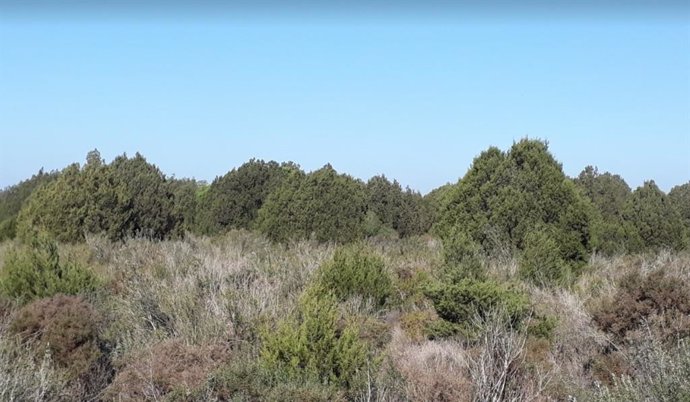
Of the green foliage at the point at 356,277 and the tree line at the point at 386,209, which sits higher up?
the tree line at the point at 386,209

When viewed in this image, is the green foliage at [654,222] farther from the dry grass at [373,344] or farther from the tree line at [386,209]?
the dry grass at [373,344]

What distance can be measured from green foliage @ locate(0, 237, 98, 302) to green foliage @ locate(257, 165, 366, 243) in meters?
9.89

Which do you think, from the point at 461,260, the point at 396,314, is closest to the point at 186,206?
the point at 396,314

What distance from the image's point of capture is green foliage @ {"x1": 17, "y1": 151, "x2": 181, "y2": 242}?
21594 mm

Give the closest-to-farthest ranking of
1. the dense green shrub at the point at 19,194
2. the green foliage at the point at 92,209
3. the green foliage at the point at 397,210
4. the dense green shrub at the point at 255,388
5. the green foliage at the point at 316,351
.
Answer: the dense green shrub at the point at 255,388 → the green foliage at the point at 316,351 → the green foliage at the point at 92,209 → the green foliage at the point at 397,210 → the dense green shrub at the point at 19,194

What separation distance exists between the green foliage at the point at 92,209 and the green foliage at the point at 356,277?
12.0m

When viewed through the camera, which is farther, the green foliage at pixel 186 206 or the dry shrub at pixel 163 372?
the green foliage at pixel 186 206

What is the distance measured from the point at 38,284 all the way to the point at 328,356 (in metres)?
6.80

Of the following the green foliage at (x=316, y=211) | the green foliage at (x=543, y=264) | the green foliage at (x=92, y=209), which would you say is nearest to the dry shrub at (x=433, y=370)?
the green foliage at (x=543, y=264)

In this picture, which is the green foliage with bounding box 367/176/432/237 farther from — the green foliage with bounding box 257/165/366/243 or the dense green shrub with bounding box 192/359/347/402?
the dense green shrub with bounding box 192/359/347/402

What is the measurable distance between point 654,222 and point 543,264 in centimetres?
833

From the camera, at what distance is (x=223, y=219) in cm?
3170

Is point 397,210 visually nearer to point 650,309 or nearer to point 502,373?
point 650,309

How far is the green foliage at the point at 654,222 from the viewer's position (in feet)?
65.5
